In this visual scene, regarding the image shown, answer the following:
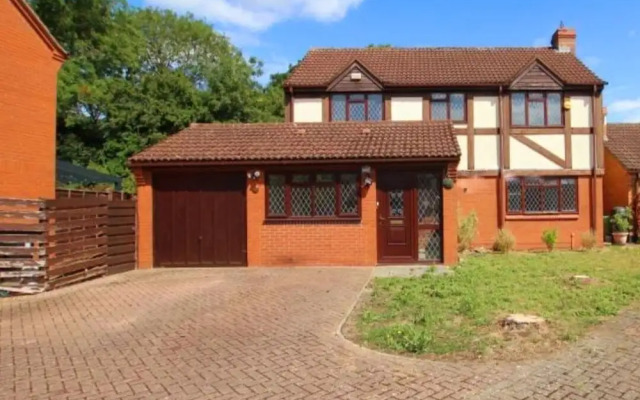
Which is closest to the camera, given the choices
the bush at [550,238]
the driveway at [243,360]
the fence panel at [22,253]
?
the driveway at [243,360]

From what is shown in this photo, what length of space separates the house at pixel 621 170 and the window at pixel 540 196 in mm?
2870

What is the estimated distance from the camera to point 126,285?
33.1ft

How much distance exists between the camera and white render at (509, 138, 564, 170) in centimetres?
1806

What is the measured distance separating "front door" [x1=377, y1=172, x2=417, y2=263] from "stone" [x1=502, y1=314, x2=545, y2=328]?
560cm

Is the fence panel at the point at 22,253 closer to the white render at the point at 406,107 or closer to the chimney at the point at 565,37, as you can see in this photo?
the white render at the point at 406,107

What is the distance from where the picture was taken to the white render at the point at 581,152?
1816 centimetres

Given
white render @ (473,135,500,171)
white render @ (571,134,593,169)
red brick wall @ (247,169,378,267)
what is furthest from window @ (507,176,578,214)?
red brick wall @ (247,169,378,267)

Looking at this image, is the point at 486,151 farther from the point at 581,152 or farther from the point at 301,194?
the point at 301,194

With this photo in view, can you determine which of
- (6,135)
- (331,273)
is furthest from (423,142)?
(6,135)

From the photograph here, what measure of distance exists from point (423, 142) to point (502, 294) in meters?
5.20

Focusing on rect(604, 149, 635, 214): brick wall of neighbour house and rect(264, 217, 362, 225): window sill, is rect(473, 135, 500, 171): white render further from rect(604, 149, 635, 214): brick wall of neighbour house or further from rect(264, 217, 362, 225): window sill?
rect(264, 217, 362, 225): window sill

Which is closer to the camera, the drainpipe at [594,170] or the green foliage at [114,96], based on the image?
the drainpipe at [594,170]

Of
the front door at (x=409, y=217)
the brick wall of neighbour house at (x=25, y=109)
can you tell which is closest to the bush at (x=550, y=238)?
Answer: the front door at (x=409, y=217)

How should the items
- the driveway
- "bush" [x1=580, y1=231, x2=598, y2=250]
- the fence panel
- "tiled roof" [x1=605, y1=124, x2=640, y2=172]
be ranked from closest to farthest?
the driveway
the fence panel
"bush" [x1=580, y1=231, x2=598, y2=250]
"tiled roof" [x1=605, y1=124, x2=640, y2=172]
